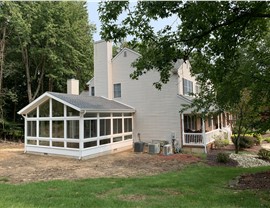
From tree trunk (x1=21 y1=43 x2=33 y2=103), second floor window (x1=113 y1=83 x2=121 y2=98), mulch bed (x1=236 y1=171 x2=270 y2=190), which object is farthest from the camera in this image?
tree trunk (x1=21 y1=43 x2=33 y2=103)

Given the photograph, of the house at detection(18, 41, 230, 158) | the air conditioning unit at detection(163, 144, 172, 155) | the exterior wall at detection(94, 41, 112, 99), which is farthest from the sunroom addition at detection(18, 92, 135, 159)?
the exterior wall at detection(94, 41, 112, 99)

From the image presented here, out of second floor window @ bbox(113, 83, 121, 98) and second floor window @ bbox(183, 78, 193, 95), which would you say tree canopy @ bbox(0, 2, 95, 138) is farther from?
second floor window @ bbox(183, 78, 193, 95)

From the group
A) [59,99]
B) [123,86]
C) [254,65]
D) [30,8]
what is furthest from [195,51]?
[30,8]

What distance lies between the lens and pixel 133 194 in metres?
6.25

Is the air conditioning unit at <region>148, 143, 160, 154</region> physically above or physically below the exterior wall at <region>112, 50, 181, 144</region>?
below

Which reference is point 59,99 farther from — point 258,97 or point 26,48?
point 26,48

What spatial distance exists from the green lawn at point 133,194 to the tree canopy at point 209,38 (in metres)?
3.48

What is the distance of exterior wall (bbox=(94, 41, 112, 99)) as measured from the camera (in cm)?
1884

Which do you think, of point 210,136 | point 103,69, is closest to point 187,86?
point 210,136

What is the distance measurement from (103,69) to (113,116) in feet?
16.2

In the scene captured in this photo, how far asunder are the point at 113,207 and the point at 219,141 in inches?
565

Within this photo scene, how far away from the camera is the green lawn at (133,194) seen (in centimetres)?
544

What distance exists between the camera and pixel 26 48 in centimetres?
2419

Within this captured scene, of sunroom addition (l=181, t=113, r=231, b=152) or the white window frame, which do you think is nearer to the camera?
sunroom addition (l=181, t=113, r=231, b=152)
